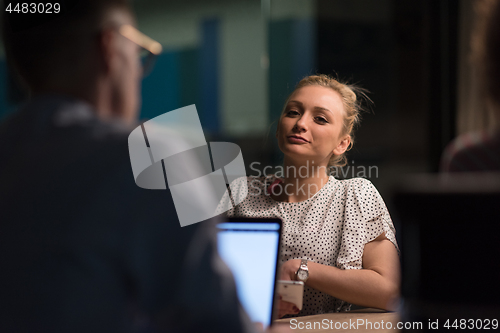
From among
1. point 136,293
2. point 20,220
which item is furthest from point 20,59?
point 136,293

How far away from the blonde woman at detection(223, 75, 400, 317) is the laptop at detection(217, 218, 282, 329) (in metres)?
0.41

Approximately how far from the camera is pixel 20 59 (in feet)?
1.69

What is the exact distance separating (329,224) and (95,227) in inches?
43.5

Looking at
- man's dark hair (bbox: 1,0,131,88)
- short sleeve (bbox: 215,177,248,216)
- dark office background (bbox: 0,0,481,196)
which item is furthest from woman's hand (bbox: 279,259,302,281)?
dark office background (bbox: 0,0,481,196)

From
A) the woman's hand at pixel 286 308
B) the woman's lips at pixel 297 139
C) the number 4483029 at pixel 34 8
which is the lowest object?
the woman's hand at pixel 286 308

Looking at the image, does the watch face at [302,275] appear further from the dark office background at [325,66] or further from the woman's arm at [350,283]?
the dark office background at [325,66]

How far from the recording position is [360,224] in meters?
1.44

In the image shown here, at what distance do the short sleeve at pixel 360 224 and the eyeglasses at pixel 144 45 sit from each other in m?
1.04

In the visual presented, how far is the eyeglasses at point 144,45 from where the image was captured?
1.59 ft

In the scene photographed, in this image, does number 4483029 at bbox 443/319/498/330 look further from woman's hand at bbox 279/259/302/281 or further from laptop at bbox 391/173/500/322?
woman's hand at bbox 279/259/302/281

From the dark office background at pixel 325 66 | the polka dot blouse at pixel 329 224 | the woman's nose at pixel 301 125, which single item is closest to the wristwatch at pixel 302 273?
the polka dot blouse at pixel 329 224

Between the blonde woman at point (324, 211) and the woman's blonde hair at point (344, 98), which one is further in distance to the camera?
the woman's blonde hair at point (344, 98)

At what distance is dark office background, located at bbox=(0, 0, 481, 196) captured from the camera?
307 cm

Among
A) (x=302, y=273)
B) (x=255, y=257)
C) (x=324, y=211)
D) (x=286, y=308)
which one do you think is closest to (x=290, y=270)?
(x=302, y=273)
